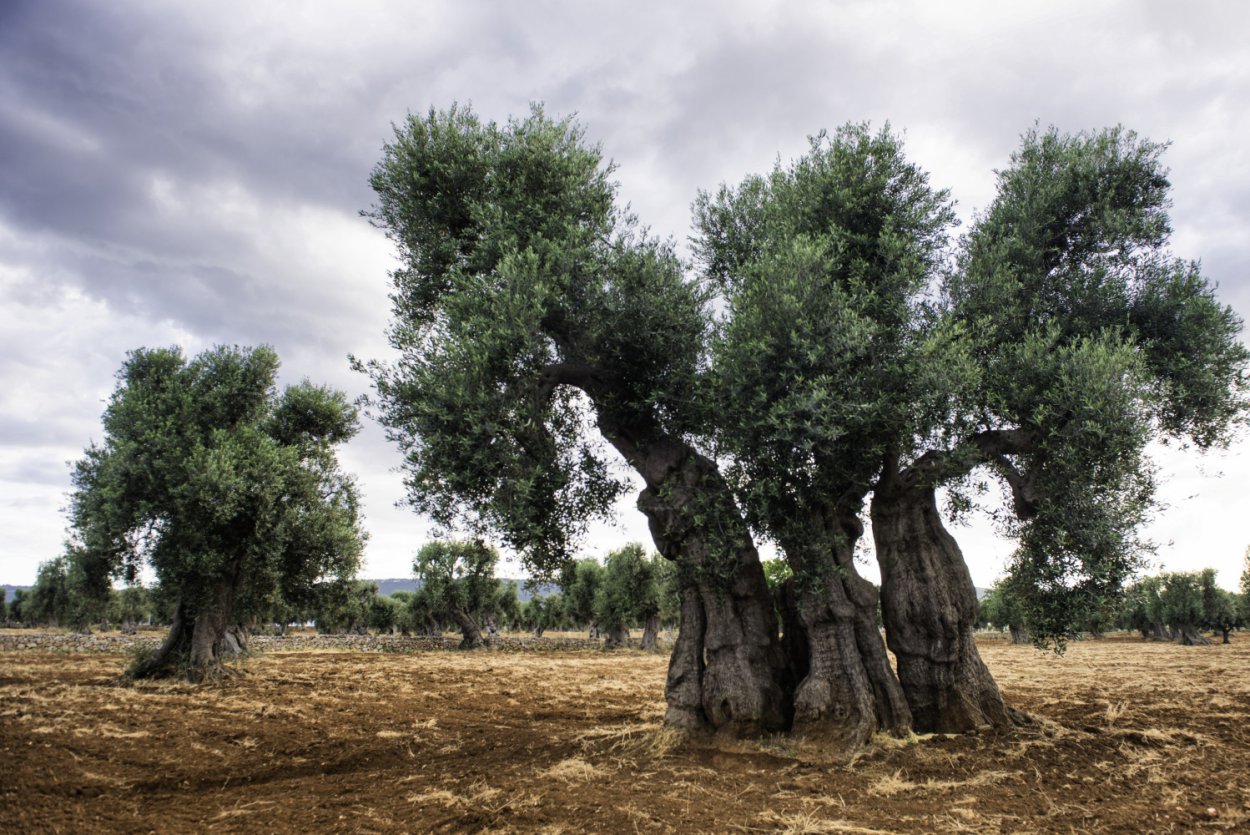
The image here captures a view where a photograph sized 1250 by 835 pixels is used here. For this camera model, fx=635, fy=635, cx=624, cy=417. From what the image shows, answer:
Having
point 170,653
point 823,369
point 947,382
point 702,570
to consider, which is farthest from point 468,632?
point 947,382

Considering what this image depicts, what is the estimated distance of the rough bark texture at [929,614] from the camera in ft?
49.2

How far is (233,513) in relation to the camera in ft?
77.5

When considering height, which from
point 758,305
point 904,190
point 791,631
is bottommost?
point 791,631

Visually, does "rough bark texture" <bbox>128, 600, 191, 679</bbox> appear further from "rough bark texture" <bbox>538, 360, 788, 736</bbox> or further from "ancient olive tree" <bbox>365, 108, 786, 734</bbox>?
"rough bark texture" <bbox>538, 360, 788, 736</bbox>

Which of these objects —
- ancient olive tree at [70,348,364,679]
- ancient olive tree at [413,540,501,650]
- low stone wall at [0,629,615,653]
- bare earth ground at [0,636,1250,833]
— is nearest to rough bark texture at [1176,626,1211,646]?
low stone wall at [0,629,615,653]

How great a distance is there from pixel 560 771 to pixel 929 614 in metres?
9.46

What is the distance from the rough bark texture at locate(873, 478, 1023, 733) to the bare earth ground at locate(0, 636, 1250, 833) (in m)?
0.96

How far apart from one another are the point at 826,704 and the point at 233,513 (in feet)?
70.5

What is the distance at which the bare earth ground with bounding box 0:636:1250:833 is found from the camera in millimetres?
9180

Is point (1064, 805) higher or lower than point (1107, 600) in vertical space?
lower

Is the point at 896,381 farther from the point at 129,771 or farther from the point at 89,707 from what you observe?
the point at 89,707

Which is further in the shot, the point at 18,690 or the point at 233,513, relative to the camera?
the point at 233,513

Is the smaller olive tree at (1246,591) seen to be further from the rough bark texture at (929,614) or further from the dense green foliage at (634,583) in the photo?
the rough bark texture at (929,614)

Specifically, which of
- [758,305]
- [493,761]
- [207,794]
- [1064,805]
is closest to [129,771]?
[207,794]
